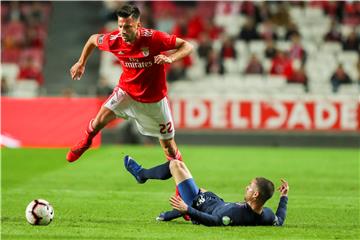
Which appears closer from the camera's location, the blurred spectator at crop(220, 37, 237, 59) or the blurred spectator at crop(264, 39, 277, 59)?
the blurred spectator at crop(264, 39, 277, 59)

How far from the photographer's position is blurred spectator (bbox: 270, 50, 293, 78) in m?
24.6

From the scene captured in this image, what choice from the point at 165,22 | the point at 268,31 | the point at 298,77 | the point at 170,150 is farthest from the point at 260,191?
the point at 165,22

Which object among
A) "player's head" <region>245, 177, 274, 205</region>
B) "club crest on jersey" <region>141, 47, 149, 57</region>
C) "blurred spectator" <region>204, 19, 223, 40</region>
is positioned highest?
"club crest on jersey" <region>141, 47, 149, 57</region>

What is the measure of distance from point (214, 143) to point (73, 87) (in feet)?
17.4

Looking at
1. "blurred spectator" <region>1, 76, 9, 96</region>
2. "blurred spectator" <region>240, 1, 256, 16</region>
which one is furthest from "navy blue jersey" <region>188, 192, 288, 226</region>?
"blurred spectator" <region>240, 1, 256, 16</region>

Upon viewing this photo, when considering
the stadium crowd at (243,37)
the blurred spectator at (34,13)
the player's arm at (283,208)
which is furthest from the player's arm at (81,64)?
the blurred spectator at (34,13)

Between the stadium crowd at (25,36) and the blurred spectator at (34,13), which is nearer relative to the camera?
the stadium crowd at (25,36)

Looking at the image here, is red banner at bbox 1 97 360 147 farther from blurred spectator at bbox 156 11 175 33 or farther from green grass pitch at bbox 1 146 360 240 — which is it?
blurred spectator at bbox 156 11 175 33

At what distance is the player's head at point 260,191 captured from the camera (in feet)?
27.9

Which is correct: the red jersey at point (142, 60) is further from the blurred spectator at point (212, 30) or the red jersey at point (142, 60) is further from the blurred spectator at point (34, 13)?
the blurred spectator at point (34, 13)

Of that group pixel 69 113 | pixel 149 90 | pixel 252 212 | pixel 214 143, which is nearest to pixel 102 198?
pixel 149 90

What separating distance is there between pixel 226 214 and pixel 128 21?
2361 millimetres

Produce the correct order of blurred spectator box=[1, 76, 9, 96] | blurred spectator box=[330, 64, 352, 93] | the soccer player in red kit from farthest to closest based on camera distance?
blurred spectator box=[1, 76, 9, 96] → blurred spectator box=[330, 64, 352, 93] → the soccer player in red kit

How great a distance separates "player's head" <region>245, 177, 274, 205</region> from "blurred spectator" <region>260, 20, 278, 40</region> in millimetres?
17603
